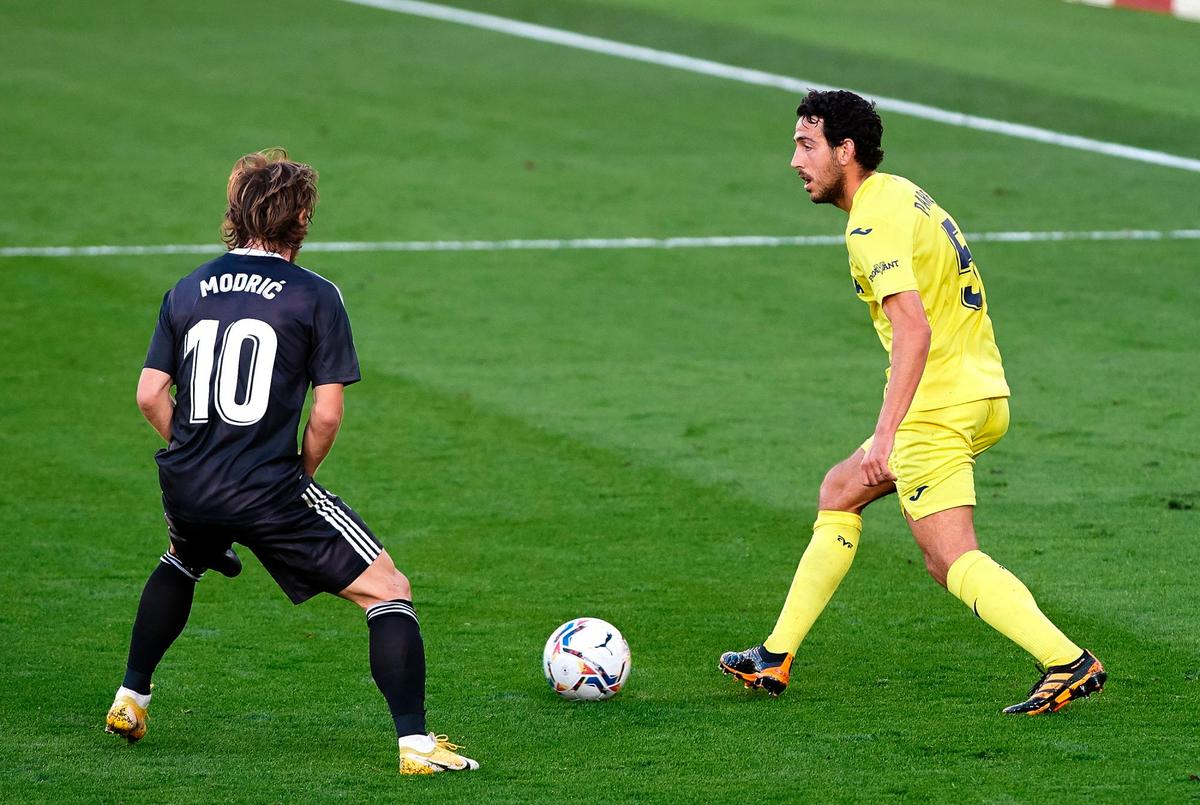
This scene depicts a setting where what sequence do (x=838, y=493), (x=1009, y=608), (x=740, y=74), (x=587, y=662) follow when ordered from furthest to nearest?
(x=740, y=74), (x=838, y=493), (x=587, y=662), (x=1009, y=608)

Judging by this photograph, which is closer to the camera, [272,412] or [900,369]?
[272,412]

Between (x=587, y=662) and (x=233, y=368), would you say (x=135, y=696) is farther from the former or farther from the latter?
(x=587, y=662)

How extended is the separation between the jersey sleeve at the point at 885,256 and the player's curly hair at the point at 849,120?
31 cm

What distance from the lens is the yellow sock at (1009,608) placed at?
6.23 metres

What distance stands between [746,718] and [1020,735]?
0.92 metres

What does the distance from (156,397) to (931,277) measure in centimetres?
253

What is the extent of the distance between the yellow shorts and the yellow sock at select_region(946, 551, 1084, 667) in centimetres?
21

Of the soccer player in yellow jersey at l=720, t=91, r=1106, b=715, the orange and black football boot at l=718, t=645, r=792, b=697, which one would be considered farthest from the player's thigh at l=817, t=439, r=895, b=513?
the orange and black football boot at l=718, t=645, r=792, b=697

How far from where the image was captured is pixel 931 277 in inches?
249

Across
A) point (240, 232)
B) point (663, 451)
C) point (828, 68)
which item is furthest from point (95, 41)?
point (240, 232)

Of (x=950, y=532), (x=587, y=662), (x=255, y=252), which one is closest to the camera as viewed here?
(x=255, y=252)

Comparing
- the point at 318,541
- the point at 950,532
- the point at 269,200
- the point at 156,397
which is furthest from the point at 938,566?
the point at 156,397

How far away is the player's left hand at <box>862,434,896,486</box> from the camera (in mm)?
6027

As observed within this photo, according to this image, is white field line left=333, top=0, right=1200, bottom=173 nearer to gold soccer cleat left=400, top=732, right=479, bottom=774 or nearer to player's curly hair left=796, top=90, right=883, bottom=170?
player's curly hair left=796, top=90, right=883, bottom=170
